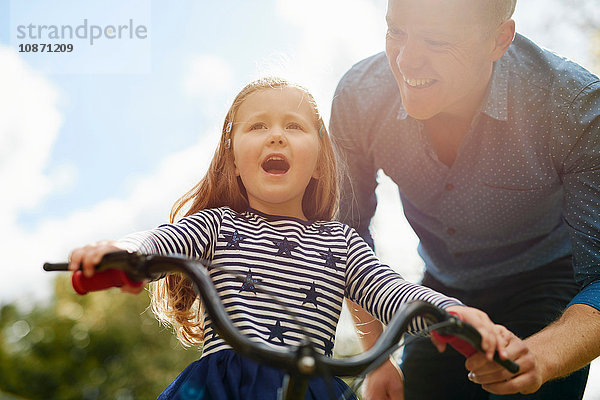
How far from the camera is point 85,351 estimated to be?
89.8ft

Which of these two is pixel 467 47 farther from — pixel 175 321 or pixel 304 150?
pixel 175 321

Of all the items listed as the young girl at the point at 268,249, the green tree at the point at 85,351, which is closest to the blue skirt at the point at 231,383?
the young girl at the point at 268,249

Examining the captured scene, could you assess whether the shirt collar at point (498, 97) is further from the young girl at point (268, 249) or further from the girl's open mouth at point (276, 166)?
the girl's open mouth at point (276, 166)

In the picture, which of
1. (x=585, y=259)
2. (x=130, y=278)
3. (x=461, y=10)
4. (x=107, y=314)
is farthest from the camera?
(x=107, y=314)

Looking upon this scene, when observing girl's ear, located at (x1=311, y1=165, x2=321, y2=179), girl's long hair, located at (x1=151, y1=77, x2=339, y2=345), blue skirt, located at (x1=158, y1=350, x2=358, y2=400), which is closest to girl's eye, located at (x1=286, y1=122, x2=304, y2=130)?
girl's long hair, located at (x1=151, y1=77, x2=339, y2=345)

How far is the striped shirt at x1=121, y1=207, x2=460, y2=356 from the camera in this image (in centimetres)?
211

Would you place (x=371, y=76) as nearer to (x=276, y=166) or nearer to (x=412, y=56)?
(x=412, y=56)

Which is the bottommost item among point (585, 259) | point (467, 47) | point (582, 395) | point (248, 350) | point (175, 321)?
point (582, 395)

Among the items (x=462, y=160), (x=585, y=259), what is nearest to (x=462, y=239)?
(x=462, y=160)

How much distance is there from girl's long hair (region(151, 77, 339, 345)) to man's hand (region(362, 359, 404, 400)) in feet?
2.71

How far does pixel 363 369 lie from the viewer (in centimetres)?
151

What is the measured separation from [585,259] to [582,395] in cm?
99

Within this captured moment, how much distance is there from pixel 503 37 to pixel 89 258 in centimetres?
239

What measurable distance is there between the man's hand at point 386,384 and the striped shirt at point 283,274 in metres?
0.84
